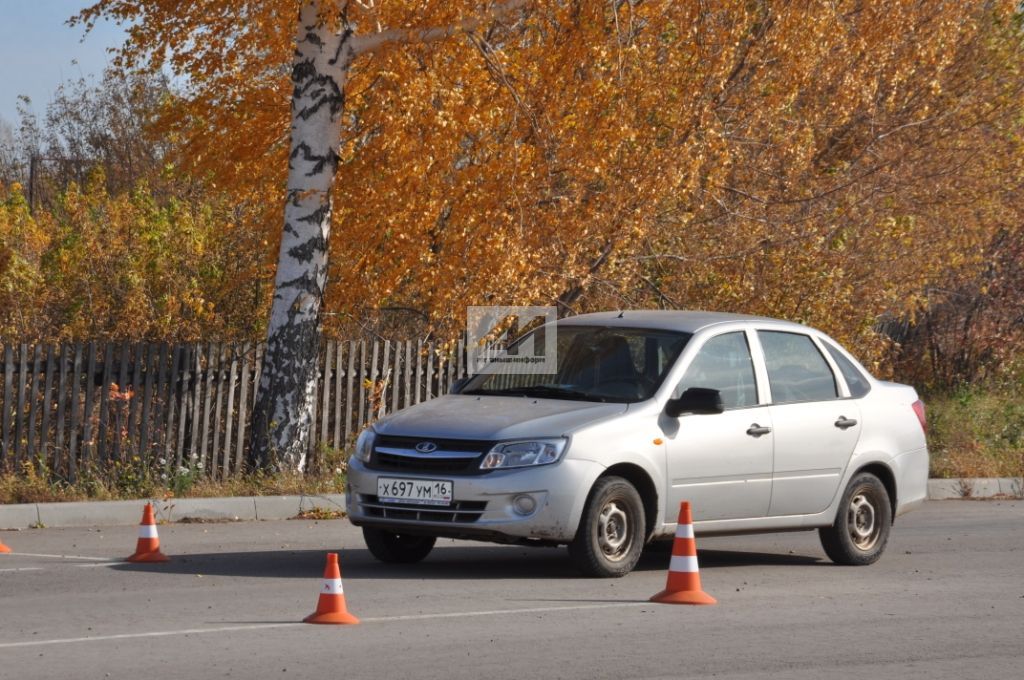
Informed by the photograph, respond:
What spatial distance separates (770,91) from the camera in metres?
19.2

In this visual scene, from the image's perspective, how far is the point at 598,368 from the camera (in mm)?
10438

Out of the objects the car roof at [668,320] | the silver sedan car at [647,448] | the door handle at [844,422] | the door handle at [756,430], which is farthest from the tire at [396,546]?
the door handle at [844,422]

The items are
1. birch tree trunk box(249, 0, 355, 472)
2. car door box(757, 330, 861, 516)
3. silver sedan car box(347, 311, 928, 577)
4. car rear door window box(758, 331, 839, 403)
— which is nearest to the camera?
silver sedan car box(347, 311, 928, 577)

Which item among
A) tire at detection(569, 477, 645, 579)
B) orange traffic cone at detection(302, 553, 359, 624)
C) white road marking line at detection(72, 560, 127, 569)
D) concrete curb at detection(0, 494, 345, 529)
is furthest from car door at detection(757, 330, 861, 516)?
concrete curb at detection(0, 494, 345, 529)

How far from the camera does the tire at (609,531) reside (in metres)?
9.57

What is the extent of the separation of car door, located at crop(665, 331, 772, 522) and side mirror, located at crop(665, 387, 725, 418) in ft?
0.41

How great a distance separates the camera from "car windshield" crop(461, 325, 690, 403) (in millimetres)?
10266

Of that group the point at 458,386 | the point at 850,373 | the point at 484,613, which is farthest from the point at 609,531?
the point at 850,373

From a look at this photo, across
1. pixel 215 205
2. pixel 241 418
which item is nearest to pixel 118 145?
pixel 215 205

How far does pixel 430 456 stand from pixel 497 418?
1.56 ft

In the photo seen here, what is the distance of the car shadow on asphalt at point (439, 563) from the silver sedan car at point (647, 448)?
0.31 meters

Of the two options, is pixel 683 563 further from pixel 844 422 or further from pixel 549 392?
pixel 844 422

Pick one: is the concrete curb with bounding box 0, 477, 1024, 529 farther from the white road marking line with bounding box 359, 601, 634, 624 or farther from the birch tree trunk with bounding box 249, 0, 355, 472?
the white road marking line with bounding box 359, 601, 634, 624

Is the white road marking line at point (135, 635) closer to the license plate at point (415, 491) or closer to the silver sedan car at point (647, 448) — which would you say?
the license plate at point (415, 491)
